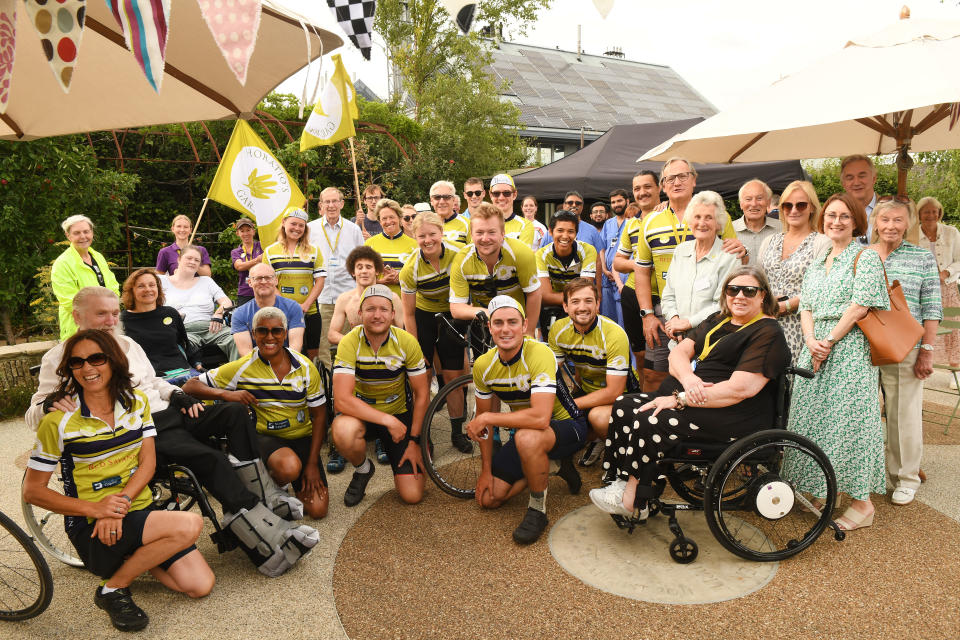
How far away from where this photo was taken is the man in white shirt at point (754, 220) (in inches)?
147

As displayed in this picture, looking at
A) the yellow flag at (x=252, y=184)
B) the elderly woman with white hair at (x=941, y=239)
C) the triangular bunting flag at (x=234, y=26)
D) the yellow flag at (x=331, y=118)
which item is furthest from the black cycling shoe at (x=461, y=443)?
the elderly woman with white hair at (x=941, y=239)

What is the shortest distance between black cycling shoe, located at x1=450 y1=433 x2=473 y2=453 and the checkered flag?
2.60 m

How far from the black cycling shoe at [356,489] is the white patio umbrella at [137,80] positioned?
7.24 ft

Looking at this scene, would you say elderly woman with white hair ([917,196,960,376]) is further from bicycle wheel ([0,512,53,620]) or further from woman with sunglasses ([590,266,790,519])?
bicycle wheel ([0,512,53,620])

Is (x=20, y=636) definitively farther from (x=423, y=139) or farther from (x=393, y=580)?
(x=423, y=139)

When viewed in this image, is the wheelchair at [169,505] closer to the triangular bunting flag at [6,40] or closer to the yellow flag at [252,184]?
the triangular bunting flag at [6,40]

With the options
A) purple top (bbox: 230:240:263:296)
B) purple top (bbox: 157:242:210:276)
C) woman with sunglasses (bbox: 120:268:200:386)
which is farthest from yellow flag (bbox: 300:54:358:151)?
woman with sunglasses (bbox: 120:268:200:386)

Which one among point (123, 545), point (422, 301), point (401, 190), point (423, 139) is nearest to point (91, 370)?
point (123, 545)

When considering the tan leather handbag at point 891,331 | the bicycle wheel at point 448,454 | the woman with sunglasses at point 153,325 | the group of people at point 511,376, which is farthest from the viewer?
the woman with sunglasses at point 153,325

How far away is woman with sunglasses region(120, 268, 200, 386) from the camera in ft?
12.1

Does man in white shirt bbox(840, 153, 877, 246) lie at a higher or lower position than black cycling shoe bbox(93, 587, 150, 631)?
higher

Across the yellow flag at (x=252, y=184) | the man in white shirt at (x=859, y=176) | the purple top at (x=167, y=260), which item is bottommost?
the purple top at (x=167, y=260)

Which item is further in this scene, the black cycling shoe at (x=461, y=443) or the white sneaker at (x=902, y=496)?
the black cycling shoe at (x=461, y=443)

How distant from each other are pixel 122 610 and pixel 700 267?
333 cm
